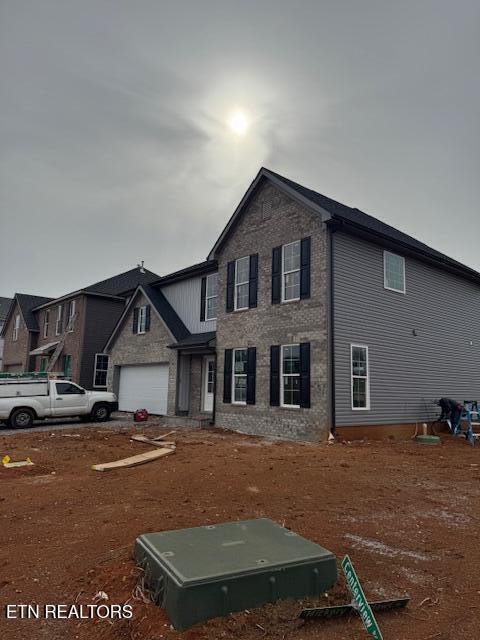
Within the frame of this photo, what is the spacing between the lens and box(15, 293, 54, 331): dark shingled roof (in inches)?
1341

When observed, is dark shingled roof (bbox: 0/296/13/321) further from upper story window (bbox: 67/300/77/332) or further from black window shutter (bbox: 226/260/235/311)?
black window shutter (bbox: 226/260/235/311)

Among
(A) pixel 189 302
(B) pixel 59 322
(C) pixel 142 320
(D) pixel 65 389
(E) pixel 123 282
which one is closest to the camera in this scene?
(D) pixel 65 389

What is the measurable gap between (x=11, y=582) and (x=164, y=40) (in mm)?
11298

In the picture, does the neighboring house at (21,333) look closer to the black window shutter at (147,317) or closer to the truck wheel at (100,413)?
the black window shutter at (147,317)

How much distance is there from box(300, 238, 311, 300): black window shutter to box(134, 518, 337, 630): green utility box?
10.2m

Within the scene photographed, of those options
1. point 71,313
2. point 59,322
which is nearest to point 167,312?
point 71,313

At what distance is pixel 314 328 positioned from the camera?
13141 mm

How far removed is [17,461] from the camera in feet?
31.2

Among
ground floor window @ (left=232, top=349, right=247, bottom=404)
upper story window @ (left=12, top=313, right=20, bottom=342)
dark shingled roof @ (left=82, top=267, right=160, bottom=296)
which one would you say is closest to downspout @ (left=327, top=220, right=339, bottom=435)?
ground floor window @ (left=232, top=349, right=247, bottom=404)

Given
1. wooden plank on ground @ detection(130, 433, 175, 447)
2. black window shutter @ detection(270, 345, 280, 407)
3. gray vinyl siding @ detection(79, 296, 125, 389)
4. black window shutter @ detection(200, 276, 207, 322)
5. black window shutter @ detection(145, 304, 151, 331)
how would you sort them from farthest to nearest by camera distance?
gray vinyl siding @ detection(79, 296, 125, 389)
black window shutter @ detection(145, 304, 151, 331)
black window shutter @ detection(200, 276, 207, 322)
black window shutter @ detection(270, 345, 280, 407)
wooden plank on ground @ detection(130, 433, 175, 447)

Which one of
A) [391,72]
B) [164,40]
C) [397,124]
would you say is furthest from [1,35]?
[397,124]

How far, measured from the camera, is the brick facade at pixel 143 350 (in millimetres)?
18875

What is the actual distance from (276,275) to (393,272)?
414cm

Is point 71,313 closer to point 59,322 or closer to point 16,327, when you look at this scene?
point 59,322
